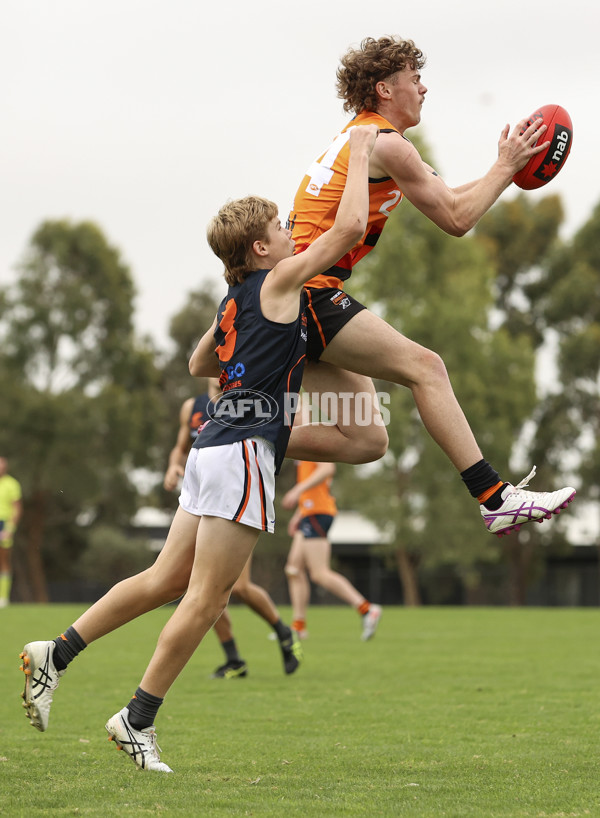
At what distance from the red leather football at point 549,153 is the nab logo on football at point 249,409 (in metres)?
1.76

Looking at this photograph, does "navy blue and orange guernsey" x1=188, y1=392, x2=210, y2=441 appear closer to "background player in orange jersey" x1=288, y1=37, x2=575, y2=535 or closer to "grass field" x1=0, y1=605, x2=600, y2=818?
"grass field" x1=0, y1=605, x2=600, y2=818

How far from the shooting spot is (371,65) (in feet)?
17.3

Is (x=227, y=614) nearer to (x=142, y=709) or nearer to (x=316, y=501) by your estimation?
(x=316, y=501)

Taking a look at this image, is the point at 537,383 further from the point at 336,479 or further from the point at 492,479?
the point at 492,479

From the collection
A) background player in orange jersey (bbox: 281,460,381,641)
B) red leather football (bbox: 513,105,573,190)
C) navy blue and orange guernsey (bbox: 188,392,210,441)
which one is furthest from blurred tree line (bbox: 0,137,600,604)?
red leather football (bbox: 513,105,573,190)

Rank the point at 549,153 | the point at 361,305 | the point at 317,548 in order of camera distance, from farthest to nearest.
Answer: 1. the point at 317,548
2. the point at 549,153
3. the point at 361,305

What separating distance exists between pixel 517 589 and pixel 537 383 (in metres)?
8.71

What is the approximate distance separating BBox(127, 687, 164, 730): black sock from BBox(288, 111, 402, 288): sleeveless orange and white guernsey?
76.9 inches

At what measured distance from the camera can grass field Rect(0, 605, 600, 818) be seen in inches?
157

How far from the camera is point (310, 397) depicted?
545cm

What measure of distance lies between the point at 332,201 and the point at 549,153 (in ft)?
3.67

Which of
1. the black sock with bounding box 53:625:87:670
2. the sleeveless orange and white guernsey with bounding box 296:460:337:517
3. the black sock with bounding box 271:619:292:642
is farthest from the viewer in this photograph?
the sleeveless orange and white guernsey with bounding box 296:460:337:517

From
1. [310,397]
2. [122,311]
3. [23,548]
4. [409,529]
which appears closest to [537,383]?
[409,529]

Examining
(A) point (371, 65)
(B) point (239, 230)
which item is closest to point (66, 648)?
(B) point (239, 230)
